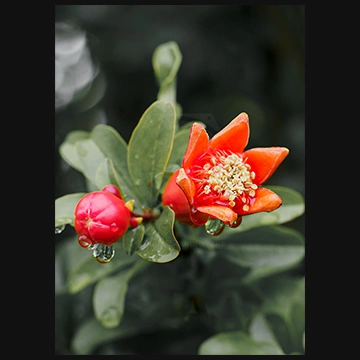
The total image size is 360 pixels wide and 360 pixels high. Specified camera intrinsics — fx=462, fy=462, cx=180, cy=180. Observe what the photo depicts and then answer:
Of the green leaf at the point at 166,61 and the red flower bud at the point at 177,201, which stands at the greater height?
the green leaf at the point at 166,61

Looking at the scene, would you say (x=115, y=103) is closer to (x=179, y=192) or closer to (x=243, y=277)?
(x=243, y=277)

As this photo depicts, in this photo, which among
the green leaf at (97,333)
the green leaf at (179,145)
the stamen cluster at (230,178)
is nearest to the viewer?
the stamen cluster at (230,178)

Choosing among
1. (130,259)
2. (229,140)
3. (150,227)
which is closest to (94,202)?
(150,227)

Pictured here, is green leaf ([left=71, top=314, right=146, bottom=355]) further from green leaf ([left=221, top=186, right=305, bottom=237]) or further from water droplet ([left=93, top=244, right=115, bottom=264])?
water droplet ([left=93, top=244, right=115, bottom=264])

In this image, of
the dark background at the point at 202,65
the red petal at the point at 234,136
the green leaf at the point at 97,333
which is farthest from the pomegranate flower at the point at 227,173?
the dark background at the point at 202,65

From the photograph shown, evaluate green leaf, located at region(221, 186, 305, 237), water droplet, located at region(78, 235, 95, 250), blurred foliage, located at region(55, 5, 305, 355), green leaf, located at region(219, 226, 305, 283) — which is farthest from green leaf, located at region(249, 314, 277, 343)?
water droplet, located at region(78, 235, 95, 250)

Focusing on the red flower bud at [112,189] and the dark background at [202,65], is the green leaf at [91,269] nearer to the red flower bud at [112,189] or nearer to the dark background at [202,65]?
the red flower bud at [112,189]
